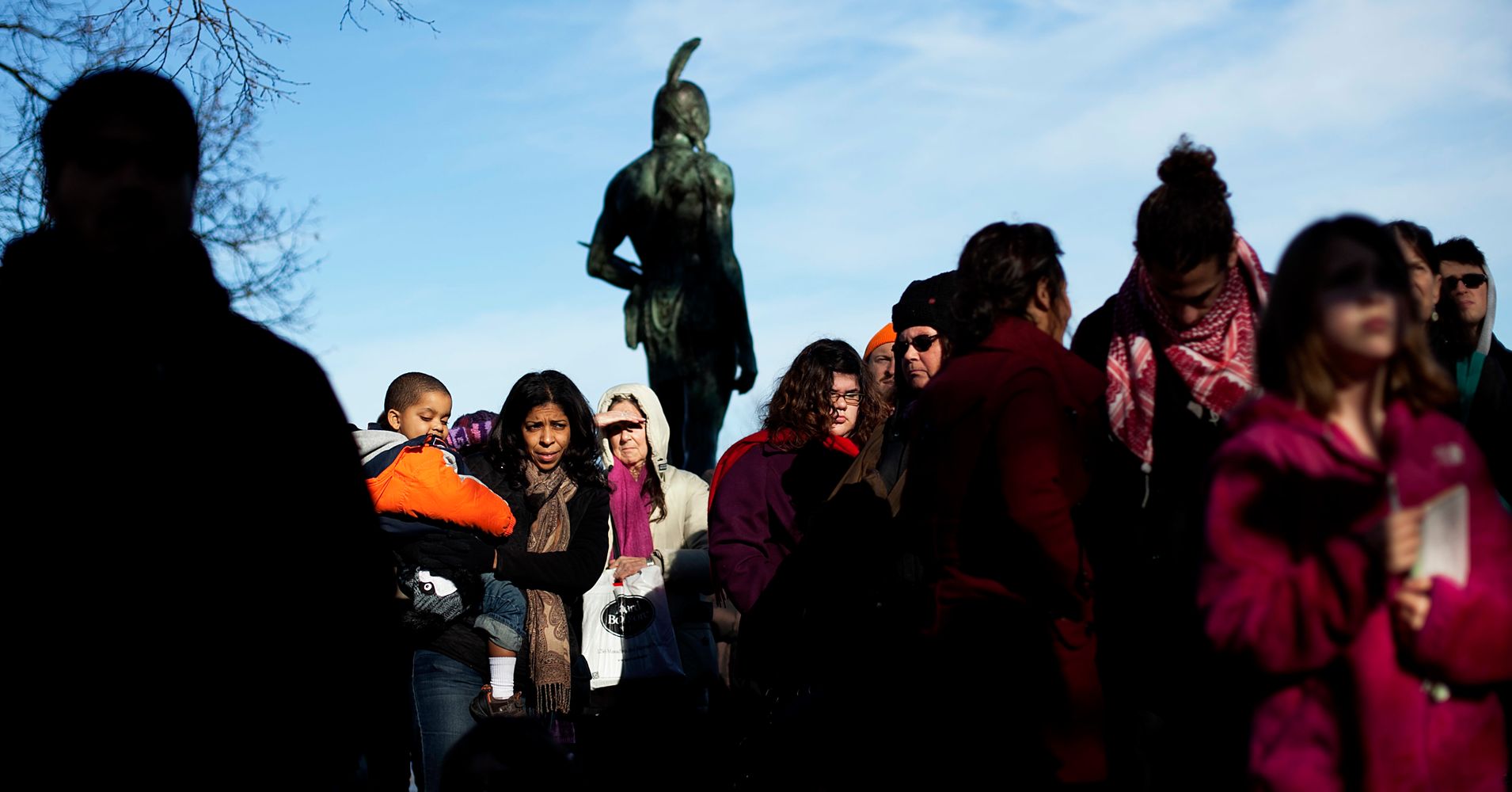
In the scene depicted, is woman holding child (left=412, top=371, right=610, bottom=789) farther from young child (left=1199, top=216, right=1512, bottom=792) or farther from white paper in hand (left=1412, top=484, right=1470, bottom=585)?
white paper in hand (left=1412, top=484, right=1470, bottom=585)

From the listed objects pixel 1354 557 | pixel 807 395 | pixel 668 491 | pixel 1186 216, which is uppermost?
pixel 1186 216

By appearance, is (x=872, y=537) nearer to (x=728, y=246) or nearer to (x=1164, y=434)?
(x=1164, y=434)

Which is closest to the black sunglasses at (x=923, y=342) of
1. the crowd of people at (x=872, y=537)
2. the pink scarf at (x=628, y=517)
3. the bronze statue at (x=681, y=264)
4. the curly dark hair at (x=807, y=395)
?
the crowd of people at (x=872, y=537)

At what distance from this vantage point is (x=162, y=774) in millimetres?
2164

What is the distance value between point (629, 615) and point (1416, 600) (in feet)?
13.0

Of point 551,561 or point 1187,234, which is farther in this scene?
point 551,561

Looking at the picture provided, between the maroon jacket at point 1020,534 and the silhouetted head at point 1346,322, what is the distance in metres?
0.87

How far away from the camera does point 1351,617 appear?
7.47 feet

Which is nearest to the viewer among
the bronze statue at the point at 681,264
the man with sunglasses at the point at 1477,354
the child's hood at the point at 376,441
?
the man with sunglasses at the point at 1477,354

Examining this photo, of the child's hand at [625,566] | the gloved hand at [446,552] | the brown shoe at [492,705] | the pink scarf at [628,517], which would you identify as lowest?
the brown shoe at [492,705]

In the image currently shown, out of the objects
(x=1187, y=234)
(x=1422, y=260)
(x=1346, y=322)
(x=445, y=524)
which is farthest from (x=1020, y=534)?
(x=445, y=524)

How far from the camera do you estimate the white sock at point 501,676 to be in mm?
5523

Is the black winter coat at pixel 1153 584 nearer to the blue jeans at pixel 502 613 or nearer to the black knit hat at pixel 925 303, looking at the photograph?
the black knit hat at pixel 925 303

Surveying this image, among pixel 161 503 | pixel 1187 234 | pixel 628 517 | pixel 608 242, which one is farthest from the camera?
pixel 608 242
